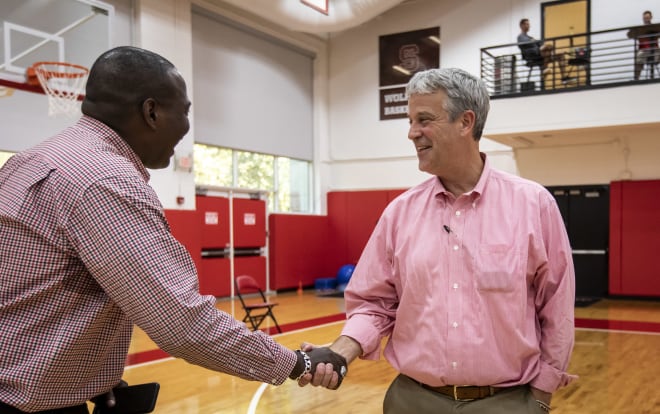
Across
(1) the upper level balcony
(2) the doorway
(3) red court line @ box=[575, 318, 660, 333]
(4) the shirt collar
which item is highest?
(2) the doorway

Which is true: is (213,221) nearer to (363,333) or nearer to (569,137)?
(569,137)

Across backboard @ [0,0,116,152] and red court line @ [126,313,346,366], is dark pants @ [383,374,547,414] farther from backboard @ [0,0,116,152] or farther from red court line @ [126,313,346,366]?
backboard @ [0,0,116,152]

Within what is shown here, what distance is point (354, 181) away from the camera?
17.0 meters

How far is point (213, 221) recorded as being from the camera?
44.0ft

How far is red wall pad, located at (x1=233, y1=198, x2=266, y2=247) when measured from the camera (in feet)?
46.1

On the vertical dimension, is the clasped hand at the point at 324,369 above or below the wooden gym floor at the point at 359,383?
above

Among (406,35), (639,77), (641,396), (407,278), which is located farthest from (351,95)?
(407,278)

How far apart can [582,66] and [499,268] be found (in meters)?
13.0

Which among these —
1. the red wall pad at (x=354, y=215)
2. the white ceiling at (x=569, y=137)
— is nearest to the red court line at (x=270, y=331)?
the white ceiling at (x=569, y=137)

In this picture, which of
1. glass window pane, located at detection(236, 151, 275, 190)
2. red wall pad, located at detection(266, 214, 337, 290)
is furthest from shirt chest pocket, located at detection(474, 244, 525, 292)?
red wall pad, located at detection(266, 214, 337, 290)

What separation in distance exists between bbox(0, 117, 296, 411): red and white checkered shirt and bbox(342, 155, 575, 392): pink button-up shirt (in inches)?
32.1

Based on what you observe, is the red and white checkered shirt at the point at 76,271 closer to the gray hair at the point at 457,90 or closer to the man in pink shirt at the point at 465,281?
the man in pink shirt at the point at 465,281

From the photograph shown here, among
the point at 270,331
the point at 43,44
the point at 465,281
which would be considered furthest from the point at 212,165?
the point at 465,281

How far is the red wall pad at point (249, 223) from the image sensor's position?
14054 mm
